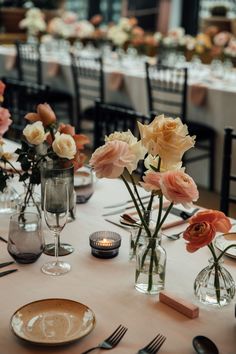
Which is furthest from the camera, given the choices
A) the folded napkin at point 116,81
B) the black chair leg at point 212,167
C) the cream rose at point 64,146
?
the folded napkin at point 116,81

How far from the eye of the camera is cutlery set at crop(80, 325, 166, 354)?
121 cm

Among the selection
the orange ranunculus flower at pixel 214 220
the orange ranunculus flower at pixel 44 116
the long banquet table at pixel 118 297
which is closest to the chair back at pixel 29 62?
the orange ranunculus flower at pixel 44 116

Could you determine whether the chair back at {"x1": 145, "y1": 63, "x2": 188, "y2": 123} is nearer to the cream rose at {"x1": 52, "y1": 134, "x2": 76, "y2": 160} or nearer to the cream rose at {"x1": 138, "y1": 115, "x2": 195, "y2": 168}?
the cream rose at {"x1": 52, "y1": 134, "x2": 76, "y2": 160}

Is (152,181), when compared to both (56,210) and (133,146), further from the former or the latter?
(56,210)

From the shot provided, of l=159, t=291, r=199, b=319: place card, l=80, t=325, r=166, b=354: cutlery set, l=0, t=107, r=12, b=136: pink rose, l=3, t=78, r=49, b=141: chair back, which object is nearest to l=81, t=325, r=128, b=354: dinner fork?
l=80, t=325, r=166, b=354: cutlery set

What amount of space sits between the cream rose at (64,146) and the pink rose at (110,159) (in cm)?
28

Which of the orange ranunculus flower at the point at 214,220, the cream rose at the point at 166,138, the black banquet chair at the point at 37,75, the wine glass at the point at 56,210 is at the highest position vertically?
the cream rose at the point at 166,138

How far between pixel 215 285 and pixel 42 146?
2.33 ft

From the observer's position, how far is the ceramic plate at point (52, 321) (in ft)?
4.05

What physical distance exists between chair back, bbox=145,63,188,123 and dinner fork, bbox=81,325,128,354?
10.2ft

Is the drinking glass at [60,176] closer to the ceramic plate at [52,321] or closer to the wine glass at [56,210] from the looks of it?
the wine glass at [56,210]

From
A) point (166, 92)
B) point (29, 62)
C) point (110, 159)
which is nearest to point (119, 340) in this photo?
point (110, 159)

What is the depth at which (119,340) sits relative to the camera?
1.24 metres

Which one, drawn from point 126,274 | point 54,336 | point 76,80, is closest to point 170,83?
point 76,80
